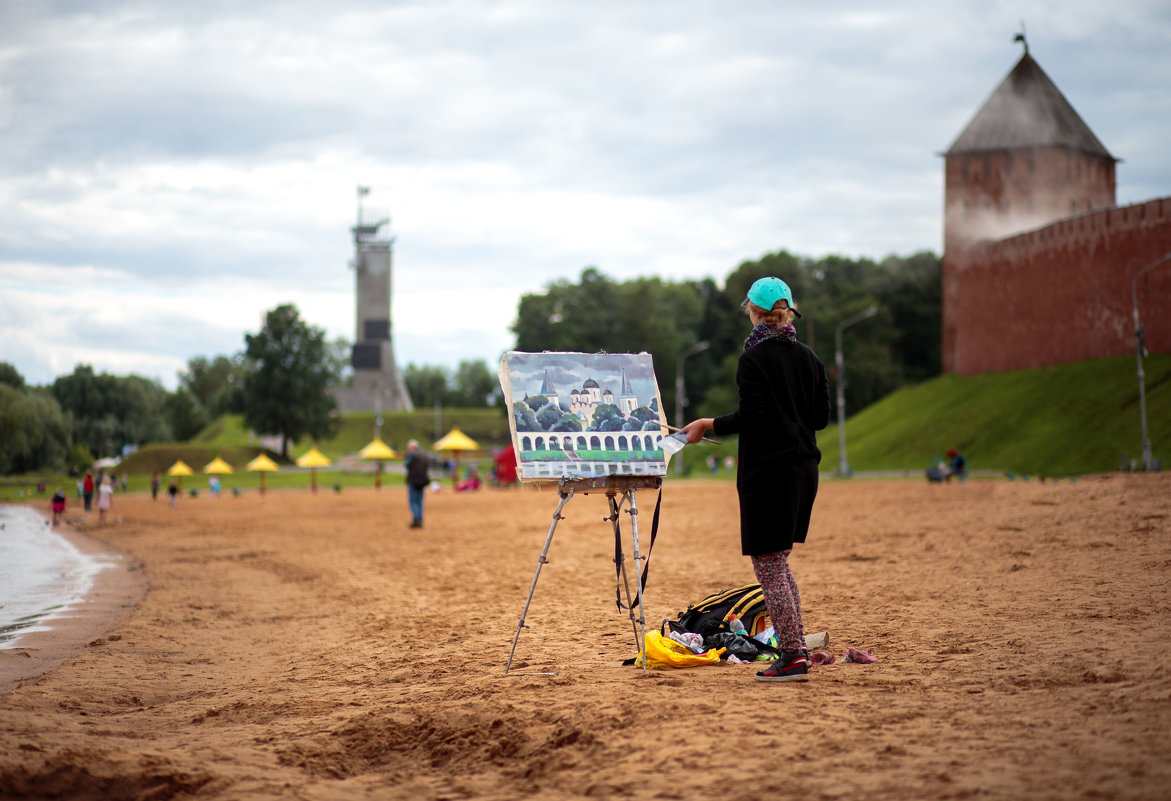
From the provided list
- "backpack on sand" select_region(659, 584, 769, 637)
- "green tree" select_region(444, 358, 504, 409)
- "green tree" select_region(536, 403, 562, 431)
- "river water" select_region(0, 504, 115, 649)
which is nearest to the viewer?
"green tree" select_region(536, 403, 562, 431)

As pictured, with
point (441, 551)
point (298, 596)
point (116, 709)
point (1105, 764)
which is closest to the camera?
point (1105, 764)

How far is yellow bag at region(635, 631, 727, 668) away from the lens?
706cm

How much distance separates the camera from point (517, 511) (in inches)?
1296

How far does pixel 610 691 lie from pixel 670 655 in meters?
0.94

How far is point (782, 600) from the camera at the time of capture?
6.41m

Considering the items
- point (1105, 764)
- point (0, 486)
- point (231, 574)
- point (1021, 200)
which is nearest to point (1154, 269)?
point (1021, 200)

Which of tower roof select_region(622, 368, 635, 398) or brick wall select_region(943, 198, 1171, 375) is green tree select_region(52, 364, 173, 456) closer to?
tower roof select_region(622, 368, 635, 398)

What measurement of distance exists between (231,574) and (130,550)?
6952 mm

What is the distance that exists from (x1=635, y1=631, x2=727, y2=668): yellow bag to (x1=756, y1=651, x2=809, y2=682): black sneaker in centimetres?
79

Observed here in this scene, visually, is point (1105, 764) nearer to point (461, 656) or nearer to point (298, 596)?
point (461, 656)

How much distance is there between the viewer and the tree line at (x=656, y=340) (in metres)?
76.0

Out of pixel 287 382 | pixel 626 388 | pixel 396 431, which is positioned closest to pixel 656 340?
pixel 396 431

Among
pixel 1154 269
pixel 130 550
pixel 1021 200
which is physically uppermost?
pixel 1021 200

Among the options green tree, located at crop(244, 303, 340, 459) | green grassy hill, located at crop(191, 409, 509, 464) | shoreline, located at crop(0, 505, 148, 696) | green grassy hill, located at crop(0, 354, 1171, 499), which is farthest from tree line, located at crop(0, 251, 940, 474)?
shoreline, located at crop(0, 505, 148, 696)
